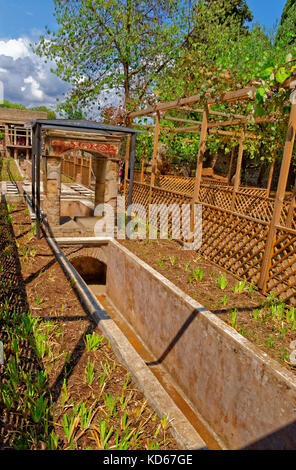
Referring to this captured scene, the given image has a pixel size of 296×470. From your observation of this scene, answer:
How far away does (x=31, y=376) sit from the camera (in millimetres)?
3205

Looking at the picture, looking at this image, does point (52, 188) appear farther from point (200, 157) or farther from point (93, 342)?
point (93, 342)

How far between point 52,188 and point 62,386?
7.16 m

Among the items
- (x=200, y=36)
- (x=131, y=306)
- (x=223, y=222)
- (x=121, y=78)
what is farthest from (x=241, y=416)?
(x=200, y=36)

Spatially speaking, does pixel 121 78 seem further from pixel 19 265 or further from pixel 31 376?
pixel 31 376

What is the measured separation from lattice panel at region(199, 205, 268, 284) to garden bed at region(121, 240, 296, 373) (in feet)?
0.73

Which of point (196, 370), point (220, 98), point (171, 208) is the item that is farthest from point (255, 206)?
point (196, 370)

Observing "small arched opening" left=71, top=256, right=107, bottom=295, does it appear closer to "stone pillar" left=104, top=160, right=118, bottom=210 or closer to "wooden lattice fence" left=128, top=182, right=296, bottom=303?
"stone pillar" left=104, top=160, right=118, bottom=210

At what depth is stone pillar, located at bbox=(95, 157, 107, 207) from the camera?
10.6m

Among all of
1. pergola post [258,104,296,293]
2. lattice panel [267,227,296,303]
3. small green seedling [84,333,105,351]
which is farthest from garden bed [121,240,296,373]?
small green seedling [84,333,105,351]

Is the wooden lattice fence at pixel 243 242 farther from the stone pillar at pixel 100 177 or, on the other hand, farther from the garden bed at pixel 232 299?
the stone pillar at pixel 100 177

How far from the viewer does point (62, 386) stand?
3135mm

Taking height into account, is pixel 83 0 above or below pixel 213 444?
above

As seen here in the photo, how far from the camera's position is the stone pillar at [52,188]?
9203 mm
